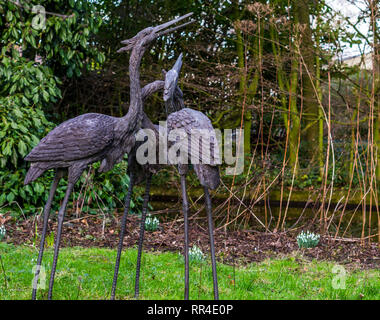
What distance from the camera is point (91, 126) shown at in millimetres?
2662

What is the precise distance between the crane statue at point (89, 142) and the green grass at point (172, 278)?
2.50ft

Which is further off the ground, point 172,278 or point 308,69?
point 308,69

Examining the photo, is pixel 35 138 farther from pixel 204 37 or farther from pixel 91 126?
pixel 204 37

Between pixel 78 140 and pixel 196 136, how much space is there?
2.37 ft

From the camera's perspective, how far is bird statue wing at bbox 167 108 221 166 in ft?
8.15

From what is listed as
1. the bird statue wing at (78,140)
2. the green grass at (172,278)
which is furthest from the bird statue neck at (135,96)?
the green grass at (172,278)

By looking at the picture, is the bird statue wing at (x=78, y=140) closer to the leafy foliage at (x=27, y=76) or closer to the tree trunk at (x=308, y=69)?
the tree trunk at (x=308, y=69)

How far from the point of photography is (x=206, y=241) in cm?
562

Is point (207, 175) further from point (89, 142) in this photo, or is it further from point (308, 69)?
point (308, 69)

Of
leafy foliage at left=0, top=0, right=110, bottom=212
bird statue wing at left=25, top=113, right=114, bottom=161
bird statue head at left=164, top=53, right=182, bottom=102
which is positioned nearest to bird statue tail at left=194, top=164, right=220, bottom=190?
bird statue head at left=164, top=53, right=182, bottom=102

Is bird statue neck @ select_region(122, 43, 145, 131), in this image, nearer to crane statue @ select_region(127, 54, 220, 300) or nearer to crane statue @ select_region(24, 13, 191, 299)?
crane statue @ select_region(24, 13, 191, 299)

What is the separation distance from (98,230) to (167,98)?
383cm

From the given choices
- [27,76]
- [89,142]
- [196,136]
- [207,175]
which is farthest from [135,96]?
[27,76]
